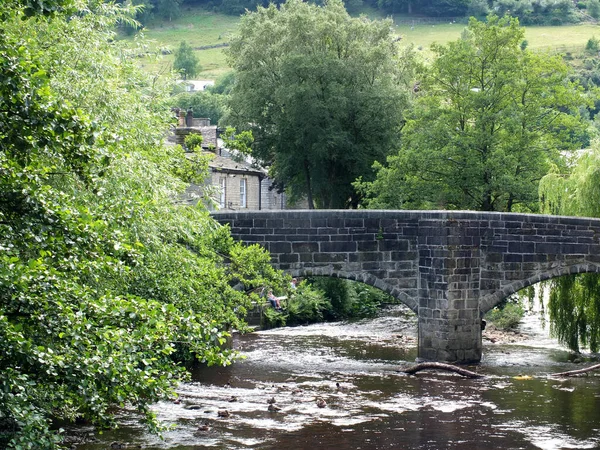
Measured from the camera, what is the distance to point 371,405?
72.2ft

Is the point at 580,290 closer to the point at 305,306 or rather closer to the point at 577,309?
the point at 577,309

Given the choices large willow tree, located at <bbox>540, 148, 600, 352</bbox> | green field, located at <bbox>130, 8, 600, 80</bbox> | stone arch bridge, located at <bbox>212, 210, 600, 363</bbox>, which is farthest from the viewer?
green field, located at <bbox>130, 8, 600, 80</bbox>

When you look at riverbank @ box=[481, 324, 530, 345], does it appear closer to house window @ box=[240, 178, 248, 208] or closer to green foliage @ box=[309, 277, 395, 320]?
green foliage @ box=[309, 277, 395, 320]

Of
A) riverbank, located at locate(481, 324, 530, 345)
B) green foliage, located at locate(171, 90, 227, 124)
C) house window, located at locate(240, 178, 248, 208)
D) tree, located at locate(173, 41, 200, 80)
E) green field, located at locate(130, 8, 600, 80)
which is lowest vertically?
riverbank, located at locate(481, 324, 530, 345)

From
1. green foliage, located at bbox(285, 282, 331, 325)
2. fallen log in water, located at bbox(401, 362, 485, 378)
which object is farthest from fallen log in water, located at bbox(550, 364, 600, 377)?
green foliage, located at bbox(285, 282, 331, 325)

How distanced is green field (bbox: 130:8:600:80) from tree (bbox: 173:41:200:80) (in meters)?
1.22

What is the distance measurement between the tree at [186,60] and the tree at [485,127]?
110 meters

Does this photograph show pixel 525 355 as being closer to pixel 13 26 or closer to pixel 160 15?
pixel 13 26

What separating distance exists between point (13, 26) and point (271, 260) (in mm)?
11954

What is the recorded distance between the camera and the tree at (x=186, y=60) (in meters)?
146

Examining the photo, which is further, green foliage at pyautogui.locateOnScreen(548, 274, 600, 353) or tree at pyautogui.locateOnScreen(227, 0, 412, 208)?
tree at pyautogui.locateOnScreen(227, 0, 412, 208)

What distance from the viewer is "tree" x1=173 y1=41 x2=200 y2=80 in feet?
477

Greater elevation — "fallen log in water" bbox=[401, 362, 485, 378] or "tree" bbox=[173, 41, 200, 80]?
"tree" bbox=[173, 41, 200, 80]

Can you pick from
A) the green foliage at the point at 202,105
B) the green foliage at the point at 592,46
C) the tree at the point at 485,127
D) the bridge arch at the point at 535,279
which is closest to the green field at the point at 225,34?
the green foliage at the point at 592,46
